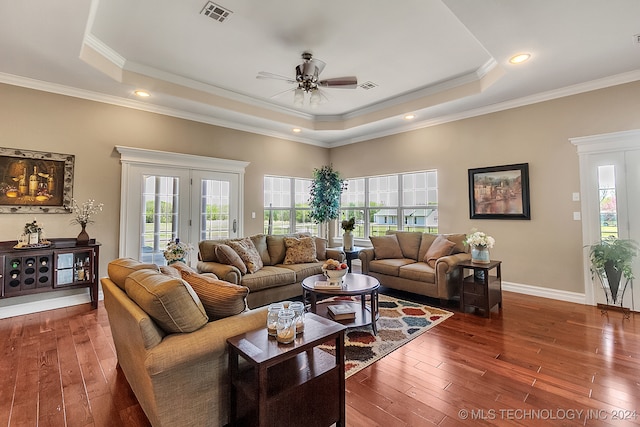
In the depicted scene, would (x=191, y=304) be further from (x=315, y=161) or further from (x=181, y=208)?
(x=315, y=161)

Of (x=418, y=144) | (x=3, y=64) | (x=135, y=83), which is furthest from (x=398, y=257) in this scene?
(x=3, y=64)

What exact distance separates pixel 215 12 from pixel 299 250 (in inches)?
122

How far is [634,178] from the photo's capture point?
3.65 meters

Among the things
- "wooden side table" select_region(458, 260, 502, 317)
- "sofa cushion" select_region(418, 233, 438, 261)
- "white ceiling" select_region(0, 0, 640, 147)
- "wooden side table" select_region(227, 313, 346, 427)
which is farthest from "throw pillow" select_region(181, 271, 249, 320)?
"sofa cushion" select_region(418, 233, 438, 261)

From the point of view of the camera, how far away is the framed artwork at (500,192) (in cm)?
446

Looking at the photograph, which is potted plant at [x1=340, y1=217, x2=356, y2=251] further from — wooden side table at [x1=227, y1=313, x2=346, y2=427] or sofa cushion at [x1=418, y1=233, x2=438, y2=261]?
wooden side table at [x1=227, y1=313, x2=346, y2=427]

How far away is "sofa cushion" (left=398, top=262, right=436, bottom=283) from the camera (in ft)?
12.8

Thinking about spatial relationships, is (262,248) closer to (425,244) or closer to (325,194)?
(325,194)

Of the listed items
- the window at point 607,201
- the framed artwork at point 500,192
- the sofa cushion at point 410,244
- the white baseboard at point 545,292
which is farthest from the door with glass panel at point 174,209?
the window at point 607,201

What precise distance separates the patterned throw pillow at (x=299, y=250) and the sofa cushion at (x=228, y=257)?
848mm

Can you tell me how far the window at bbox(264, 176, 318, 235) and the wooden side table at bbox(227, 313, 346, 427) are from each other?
15.2 feet

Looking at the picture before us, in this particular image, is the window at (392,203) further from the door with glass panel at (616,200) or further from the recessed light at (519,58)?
the recessed light at (519,58)

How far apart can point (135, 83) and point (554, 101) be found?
5.92 metres

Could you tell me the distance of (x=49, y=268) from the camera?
360 cm
